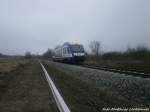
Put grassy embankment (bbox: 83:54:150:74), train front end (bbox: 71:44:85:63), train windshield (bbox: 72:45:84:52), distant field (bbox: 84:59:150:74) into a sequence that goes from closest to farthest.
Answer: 1. distant field (bbox: 84:59:150:74)
2. grassy embankment (bbox: 83:54:150:74)
3. train front end (bbox: 71:44:85:63)
4. train windshield (bbox: 72:45:84:52)

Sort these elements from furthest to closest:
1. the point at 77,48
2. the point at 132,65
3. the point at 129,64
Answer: the point at 77,48
the point at 129,64
the point at 132,65

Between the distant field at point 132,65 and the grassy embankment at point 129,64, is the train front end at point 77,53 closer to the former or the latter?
the grassy embankment at point 129,64

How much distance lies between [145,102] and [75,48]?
30839 millimetres

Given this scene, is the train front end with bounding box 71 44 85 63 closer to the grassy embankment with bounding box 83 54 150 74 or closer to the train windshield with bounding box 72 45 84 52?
the train windshield with bounding box 72 45 84 52

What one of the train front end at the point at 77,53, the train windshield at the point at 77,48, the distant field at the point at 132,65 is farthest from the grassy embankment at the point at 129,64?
the train windshield at the point at 77,48

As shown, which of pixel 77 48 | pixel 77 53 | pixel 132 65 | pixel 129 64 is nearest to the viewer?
pixel 132 65

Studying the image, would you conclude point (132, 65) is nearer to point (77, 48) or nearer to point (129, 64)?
point (129, 64)

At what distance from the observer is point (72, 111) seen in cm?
658

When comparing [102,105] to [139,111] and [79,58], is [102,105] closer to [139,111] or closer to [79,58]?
[139,111]

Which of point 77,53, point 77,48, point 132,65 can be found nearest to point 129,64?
point 132,65

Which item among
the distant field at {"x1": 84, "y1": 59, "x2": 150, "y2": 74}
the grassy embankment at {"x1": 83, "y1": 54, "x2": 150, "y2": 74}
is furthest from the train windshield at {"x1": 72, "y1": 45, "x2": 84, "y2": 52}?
the distant field at {"x1": 84, "y1": 59, "x2": 150, "y2": 74}

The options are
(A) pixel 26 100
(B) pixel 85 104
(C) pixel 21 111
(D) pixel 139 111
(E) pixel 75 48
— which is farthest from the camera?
(E) pixel 75 48

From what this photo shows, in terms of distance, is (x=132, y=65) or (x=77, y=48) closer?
(x=132, y=65)

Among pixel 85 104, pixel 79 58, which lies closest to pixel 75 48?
pixel 79 58
